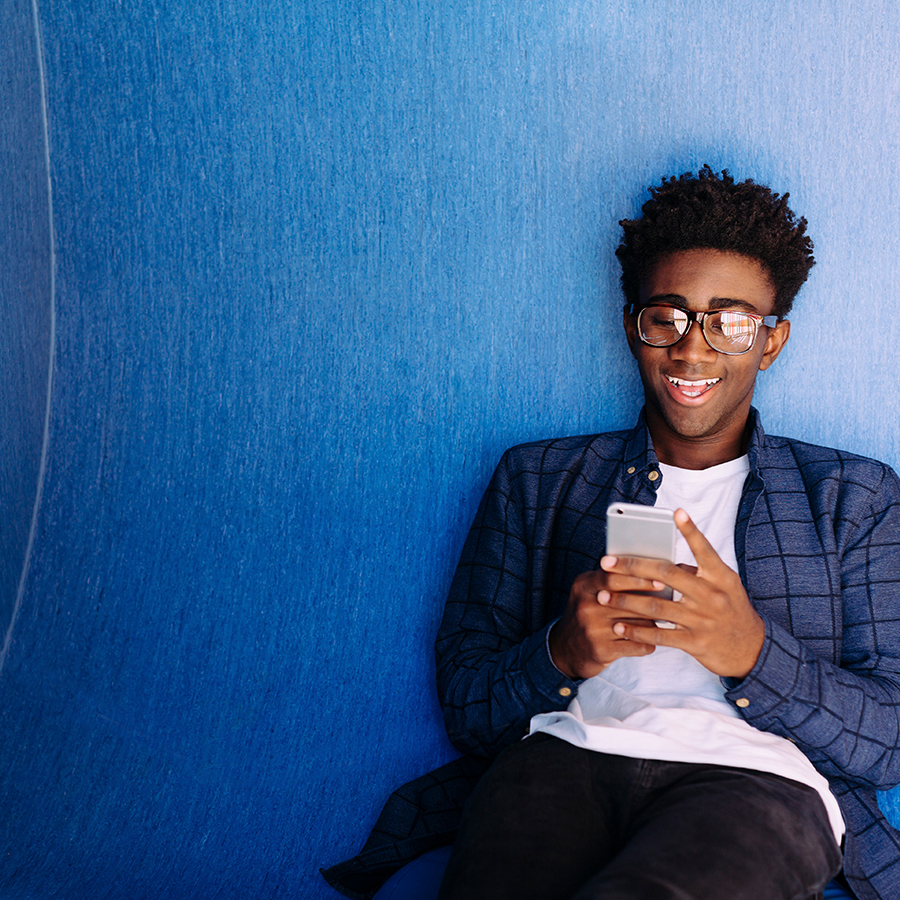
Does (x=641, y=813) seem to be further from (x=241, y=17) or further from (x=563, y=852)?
(x=241, y=17)

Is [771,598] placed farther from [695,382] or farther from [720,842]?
[720,842]

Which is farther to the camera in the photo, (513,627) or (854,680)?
(513,627)

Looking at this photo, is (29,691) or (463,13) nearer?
(463,13)

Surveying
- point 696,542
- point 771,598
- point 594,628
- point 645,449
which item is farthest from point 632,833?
point 645,449

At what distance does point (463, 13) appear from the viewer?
2.04 meters

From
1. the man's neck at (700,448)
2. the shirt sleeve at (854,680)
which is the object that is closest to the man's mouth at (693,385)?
the man's neck at (700,448)

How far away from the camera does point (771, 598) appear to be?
1.54 m

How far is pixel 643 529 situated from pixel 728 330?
653mm

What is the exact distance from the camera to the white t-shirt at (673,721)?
1.24m

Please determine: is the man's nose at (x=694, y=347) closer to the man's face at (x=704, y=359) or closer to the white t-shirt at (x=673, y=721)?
the man's face at (x=704, y=359)

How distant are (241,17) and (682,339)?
4.98ft

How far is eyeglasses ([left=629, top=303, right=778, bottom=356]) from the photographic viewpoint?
1.60 meters

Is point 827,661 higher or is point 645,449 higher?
point 645,449

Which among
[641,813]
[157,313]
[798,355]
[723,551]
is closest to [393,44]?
[157,313]
